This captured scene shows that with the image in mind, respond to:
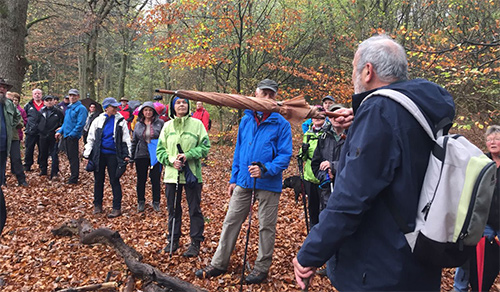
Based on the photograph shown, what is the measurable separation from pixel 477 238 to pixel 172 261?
13.6 ft

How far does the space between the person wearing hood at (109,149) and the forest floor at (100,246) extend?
868 mm

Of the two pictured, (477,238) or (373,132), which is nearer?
(477,238)

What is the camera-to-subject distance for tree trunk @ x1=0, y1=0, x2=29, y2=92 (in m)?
8.66

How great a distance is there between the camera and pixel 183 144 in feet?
16.1

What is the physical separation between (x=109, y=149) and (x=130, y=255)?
3.01 meters

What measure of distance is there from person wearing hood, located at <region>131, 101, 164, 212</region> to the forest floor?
477 mm

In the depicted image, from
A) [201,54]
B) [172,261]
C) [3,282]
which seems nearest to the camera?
[3,282]

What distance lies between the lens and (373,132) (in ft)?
5.66

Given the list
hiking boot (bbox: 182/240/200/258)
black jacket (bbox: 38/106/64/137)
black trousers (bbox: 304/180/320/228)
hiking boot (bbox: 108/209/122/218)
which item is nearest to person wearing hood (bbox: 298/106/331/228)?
black trousers (bbox: 304/180/320/228)

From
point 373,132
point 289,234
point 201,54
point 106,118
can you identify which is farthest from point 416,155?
point 201,54

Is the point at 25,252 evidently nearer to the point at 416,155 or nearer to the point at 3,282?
the point at 3,282

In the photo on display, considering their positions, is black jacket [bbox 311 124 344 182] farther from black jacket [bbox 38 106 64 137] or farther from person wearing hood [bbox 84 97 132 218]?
black jacket [bbox 38 106 64 137]

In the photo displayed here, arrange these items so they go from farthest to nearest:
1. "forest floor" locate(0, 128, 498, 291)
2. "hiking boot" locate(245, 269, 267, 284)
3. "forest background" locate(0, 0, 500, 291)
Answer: "forest background" locate(0, 0, 500, 291), "forest floor" locate(0, 128, 498, 291), "hiking boot" locate(245, 269, 267, 284)

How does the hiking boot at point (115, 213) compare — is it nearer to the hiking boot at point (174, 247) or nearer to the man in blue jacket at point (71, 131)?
the hiking boot at point (174, 247)
